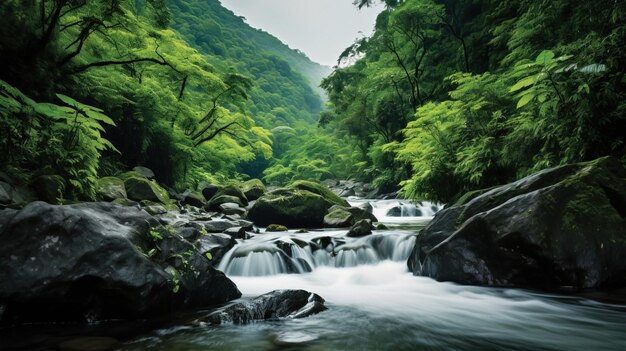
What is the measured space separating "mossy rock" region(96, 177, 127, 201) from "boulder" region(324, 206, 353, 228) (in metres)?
5.81

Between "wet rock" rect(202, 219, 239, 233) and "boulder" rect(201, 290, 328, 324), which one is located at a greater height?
"wet rock" rect(202, 219, 239, 233)

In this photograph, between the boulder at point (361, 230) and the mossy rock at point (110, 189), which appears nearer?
the boulder at point (361, 230)

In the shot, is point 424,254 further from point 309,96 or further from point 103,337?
point 309,96

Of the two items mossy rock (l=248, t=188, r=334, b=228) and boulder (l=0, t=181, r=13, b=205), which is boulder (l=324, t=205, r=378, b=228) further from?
boulder (l=0, t=181, r=13, b=205)

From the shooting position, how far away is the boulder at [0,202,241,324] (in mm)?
3016

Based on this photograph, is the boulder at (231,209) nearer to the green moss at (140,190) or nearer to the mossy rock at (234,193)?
the mossy rock at (234,193)

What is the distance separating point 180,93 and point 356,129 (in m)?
16.5

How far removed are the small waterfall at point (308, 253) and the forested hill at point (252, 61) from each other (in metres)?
31.5

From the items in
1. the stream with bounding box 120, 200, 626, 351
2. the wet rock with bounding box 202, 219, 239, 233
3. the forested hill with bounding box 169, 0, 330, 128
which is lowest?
the stream with bounding box 120, 200, 626, 351

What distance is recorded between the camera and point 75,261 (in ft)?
10.4

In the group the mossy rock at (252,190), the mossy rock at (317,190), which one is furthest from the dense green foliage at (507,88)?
the mossy rock at (252,190)

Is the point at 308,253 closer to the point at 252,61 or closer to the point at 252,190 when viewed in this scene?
the point at 252,190

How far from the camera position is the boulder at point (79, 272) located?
302cm

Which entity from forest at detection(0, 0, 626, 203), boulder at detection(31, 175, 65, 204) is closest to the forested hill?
forest at detection(0, 0, 626, 203)
